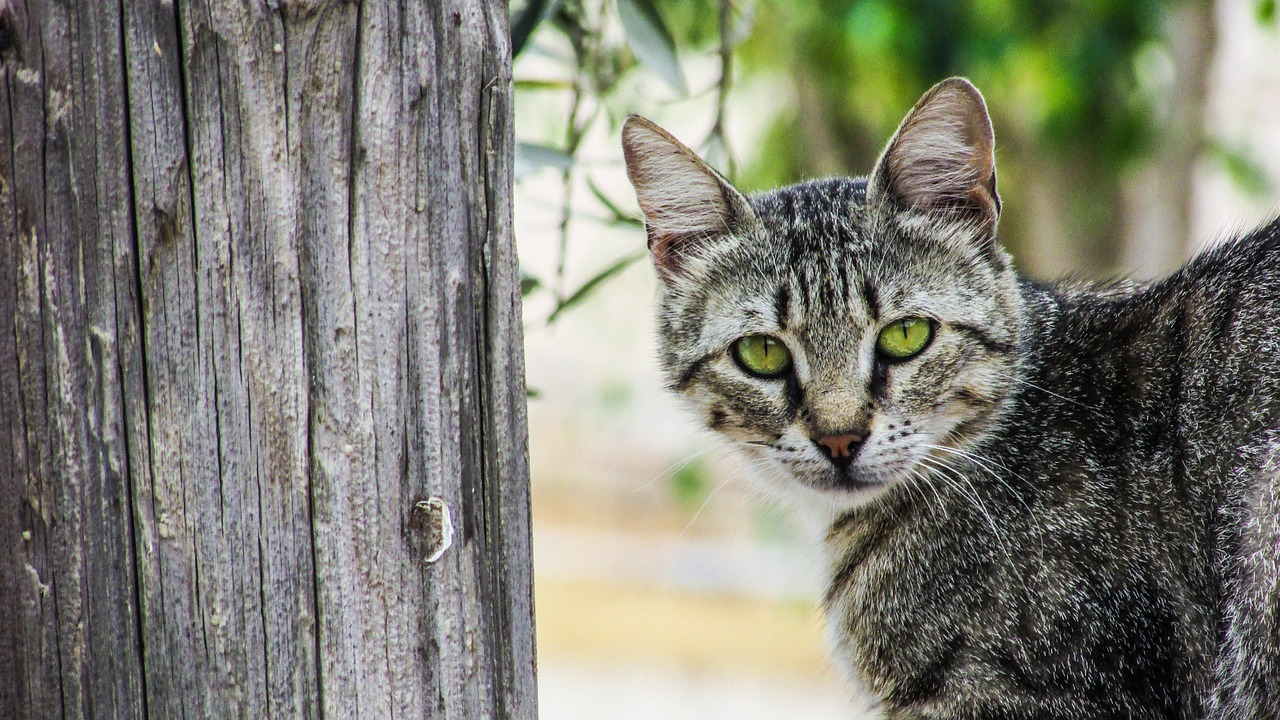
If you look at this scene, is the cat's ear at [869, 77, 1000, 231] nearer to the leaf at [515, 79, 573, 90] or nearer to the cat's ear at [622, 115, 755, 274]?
the cat's ear at [622, 115, 755, 274]

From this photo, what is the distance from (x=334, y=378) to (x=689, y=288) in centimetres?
145

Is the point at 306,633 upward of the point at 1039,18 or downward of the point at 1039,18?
downward

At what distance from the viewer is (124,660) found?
1.59 meters

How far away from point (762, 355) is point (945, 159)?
644 mm

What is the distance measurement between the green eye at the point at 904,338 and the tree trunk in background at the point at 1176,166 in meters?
4.12

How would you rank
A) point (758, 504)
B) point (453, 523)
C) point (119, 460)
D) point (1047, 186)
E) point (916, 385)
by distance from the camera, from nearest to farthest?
point (119, 460) < point (453, 523) < point (916, 385) < point (758, 504) < point (1047, 186)

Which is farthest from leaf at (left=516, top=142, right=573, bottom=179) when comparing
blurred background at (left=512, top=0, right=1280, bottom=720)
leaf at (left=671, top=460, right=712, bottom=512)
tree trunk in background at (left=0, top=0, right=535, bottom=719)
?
leaf at (left=671, top=460, right=712, bottom=512)

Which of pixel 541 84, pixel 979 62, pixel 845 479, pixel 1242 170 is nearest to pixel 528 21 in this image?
pixel 541 84

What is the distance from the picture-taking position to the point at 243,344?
1.60 m

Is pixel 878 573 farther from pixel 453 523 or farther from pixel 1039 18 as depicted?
pixel 1039 18

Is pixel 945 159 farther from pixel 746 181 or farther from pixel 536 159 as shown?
pixel 746 181

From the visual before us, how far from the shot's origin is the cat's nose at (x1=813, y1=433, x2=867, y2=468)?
8.45ft

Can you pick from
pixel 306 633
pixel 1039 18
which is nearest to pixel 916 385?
pixel 306 633

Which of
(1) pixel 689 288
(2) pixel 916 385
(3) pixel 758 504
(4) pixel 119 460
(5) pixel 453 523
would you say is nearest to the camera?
(4) pixel 119 460
